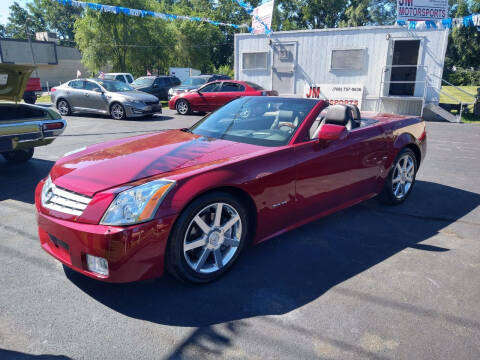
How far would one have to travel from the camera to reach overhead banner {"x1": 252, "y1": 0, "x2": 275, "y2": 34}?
17016 mm

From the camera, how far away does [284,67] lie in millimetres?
16781

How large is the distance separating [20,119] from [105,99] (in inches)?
330

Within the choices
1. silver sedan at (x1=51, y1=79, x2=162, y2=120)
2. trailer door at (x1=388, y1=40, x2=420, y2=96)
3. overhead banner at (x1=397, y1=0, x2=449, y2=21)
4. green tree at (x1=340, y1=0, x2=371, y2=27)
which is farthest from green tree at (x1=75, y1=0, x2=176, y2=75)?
green tree at (x1=340, y1=0, x2=371, y2=27)

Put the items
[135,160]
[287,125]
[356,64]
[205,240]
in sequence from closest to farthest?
[205,240] < [135,160] < [287,125] < [356,64]

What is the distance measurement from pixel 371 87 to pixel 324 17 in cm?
4036

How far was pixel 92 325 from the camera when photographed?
8.11ft

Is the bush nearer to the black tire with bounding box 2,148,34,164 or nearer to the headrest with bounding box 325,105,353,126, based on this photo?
the headrest with bounding box 325,105,353,126

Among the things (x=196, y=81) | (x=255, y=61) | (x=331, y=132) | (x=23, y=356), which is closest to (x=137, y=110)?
(x=196, y=81)

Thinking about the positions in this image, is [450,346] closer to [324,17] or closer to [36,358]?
[36,358]

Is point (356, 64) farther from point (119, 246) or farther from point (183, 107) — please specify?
point (119, 246)

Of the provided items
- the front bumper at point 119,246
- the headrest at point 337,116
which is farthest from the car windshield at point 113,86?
the front bumper at point 119,246

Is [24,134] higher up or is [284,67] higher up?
[284,67]

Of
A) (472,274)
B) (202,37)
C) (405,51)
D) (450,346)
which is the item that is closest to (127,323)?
(450,346)

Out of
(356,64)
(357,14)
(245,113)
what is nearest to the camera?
(245,113)
